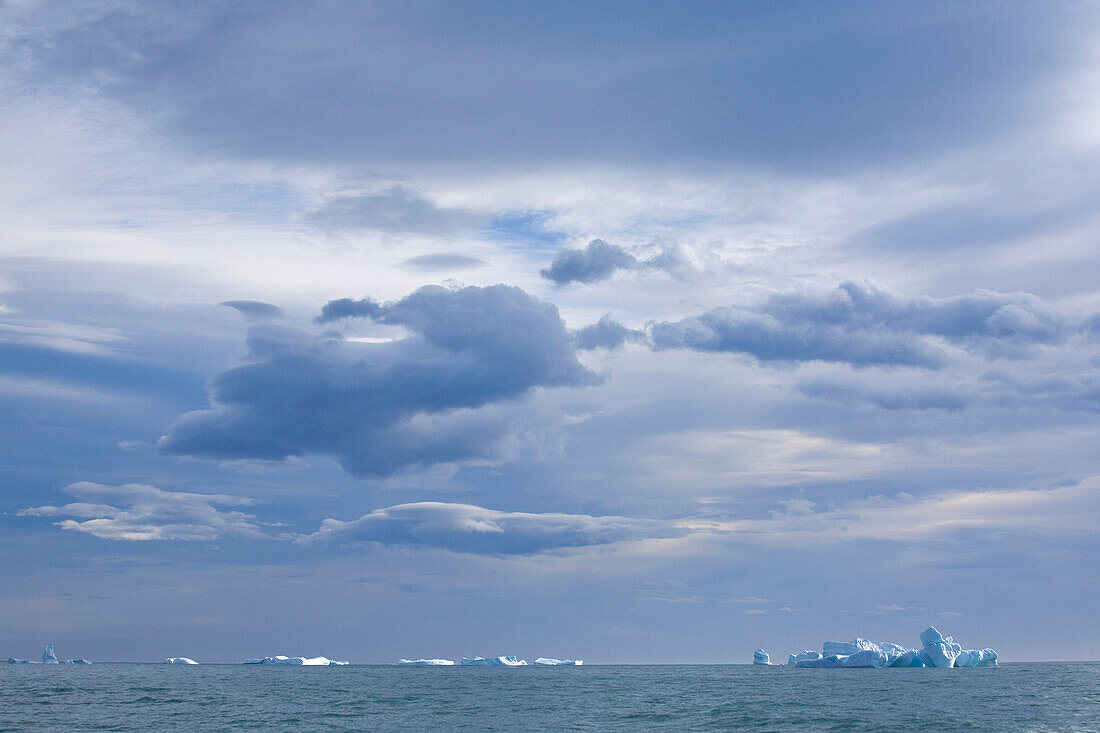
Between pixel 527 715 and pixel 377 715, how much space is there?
33.8 ft

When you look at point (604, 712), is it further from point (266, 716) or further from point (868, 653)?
point (868, 653)

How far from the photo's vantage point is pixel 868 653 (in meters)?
148

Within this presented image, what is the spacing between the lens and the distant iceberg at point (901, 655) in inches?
5202

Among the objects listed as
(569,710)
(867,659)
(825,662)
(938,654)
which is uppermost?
(569,710)

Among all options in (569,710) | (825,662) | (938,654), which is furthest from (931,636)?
(569,710)

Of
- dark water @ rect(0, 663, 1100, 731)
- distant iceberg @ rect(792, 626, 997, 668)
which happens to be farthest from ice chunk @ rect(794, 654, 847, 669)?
dark water @ rect(0, 663, 1100, 731)

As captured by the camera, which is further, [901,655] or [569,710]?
[901,655]

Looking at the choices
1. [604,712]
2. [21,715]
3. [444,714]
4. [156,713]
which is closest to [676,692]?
[604,712]

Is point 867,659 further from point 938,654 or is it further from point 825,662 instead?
point 938,654

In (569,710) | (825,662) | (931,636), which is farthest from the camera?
(825,662)

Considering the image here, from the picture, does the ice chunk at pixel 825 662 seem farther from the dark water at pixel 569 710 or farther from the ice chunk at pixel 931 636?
the dark water at pixel 569 710

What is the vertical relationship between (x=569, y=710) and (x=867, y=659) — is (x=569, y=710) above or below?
above

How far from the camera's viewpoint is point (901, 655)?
147 meters

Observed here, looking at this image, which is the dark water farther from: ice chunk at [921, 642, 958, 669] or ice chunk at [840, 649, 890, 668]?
ice chunk at [840, 649, 890, 668]
